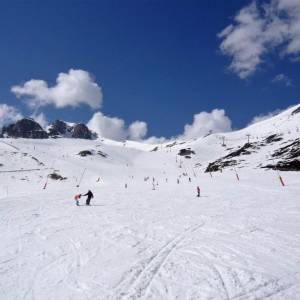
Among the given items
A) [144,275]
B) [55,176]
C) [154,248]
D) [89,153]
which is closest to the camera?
[144,275]

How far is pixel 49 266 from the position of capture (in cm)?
1154

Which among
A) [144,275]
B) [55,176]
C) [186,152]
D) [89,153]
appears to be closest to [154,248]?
[144,275]

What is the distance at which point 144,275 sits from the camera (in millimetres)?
10508

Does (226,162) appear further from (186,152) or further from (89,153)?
(186,152)

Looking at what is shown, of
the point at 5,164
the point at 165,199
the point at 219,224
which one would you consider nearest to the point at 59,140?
the point at 5,164

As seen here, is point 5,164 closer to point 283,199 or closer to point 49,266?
point 283,199

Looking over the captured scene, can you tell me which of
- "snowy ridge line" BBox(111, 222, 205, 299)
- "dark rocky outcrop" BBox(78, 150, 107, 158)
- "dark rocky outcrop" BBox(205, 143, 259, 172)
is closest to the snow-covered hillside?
"snowy ridge line" BBox(111, 222, 205, 299)

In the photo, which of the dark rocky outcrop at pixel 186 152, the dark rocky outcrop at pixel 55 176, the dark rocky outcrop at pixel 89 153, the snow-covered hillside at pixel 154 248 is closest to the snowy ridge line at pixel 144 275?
the snow-covered hillside at pixel 154 248

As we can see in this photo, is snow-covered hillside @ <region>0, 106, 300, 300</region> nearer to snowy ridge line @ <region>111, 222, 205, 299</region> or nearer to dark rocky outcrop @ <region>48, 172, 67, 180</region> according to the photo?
snowy ridge line @ <region>111, 222, 205, 299</region>

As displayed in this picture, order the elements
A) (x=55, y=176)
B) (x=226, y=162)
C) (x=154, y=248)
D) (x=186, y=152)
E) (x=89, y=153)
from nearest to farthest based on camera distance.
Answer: (x=154, y=248) < (x=55, y=176) < (x=226, y=162) < (x=89, y=153) < (x=186, y=152)

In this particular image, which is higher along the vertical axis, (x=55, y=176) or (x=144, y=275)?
(x=55, y=176)

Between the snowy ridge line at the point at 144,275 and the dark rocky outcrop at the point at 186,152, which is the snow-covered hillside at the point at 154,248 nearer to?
the snowy ridge line at the point at 144,275

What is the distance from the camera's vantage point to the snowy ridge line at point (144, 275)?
921 cm

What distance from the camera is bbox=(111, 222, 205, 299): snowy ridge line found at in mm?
9211
